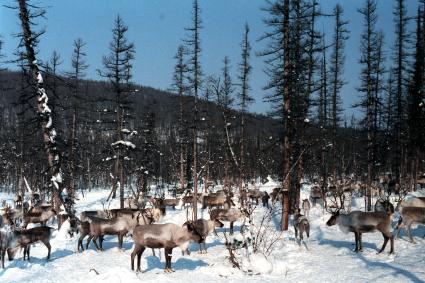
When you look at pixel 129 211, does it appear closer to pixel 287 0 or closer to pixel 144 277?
pixel 144 277

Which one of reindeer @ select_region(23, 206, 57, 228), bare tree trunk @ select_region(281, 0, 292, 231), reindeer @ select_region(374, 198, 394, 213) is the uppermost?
bare tree trunk @ select_region(281, 0, 292, 231)

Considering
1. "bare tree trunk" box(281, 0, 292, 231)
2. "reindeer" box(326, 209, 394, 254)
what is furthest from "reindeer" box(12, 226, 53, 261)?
"reindeer" box(326, 209, 394, 254)

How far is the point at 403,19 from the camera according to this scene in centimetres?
2989

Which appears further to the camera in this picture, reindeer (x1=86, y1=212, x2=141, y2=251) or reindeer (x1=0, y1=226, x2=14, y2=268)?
reindeer (x1=86, y1=212, x2=141, y2=251)

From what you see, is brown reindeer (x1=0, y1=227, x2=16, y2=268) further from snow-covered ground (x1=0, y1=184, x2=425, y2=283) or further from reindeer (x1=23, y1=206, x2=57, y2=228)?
reindeer (x1=23, y1=206, x2=57, y2=228)

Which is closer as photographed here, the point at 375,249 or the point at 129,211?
the point at 375,249

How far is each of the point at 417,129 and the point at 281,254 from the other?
2259cm

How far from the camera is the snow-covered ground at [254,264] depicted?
10266mm

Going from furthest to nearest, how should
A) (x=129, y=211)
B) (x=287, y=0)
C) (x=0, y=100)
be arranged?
(x=0, y=100) → (x=129, y=211) → (x=287, y=0)

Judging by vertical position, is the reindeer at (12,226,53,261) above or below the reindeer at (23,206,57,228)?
above

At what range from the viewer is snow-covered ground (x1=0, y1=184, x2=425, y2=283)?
33.7ft

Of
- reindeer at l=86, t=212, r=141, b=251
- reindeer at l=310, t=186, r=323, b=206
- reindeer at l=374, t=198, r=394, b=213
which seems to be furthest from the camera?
reindeer at l=310, t=186, r=323, b=206

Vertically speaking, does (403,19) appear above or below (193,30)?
above

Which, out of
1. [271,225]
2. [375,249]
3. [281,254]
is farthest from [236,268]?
[271,225]
